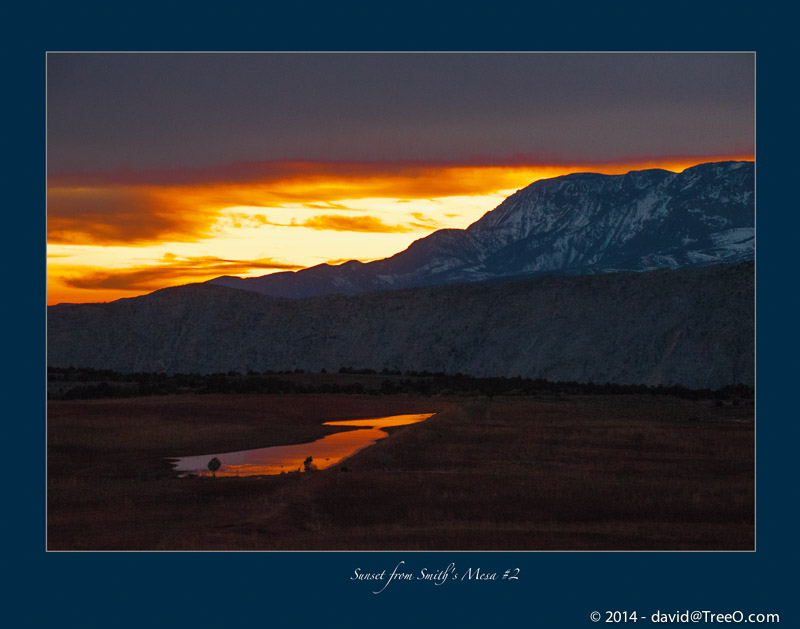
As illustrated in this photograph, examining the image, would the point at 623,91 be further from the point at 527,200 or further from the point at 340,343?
the point at 527,200

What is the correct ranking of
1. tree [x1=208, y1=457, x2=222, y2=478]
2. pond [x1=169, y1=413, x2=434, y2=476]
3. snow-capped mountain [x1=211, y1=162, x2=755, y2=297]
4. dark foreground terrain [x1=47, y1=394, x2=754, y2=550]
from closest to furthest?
1. dark foreground terrain [x1=47, y1=394, x2=754, y2=550]
2. tree [x1=208, y1=457, x2=222, y2=478]
3. pond [x1=169, y1=413, x2=434, y2=476]
4. snow-capped mountain [x1=211, y1=162, x2=755, y2=297]

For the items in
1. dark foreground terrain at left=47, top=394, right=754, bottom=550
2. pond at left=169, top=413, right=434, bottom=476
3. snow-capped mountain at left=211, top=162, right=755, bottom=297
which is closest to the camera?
dark foreground terrain at left=47, top=394, right=754, bottom=550

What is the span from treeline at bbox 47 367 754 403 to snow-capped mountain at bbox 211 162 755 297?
2446cm

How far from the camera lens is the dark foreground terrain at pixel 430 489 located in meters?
18.3

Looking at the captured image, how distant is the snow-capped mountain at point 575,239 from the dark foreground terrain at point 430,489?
53.4 metres

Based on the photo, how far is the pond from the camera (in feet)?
83.1

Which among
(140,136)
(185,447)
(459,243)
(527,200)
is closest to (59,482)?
(185,447)

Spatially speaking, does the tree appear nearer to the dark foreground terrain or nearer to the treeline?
the dark foreground terrain

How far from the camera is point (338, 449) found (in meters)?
29.6

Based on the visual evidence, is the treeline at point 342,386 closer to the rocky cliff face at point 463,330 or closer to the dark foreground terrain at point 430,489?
the rocky cliff face at point 463,330

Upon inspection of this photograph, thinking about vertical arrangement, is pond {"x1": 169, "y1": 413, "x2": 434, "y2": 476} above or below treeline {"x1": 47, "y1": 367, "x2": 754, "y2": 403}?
above

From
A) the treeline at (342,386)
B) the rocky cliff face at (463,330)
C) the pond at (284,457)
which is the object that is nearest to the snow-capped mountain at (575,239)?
the rocky cliff face at (463,330)

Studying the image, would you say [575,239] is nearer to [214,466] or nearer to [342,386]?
[342,386]

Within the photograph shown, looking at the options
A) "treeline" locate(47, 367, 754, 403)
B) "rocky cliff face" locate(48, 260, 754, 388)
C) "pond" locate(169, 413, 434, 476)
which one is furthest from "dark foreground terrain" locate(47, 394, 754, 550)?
"rocky cliff face" locate(48, 260, 754, 388)
